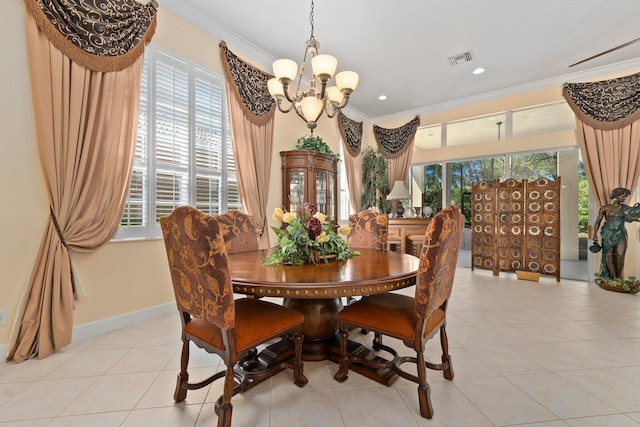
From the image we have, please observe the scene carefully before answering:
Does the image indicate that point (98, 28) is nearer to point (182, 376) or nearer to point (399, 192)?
point (182, 376)

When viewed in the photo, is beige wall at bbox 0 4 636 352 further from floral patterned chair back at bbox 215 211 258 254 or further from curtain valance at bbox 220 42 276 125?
floral patterned chair back at bbox 215 211 258 254

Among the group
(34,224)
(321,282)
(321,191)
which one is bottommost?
(321,282)

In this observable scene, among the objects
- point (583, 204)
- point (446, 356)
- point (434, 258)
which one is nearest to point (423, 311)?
point (434, 258)

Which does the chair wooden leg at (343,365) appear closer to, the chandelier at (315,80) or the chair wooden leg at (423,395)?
the chair wooden leg at (423,395)

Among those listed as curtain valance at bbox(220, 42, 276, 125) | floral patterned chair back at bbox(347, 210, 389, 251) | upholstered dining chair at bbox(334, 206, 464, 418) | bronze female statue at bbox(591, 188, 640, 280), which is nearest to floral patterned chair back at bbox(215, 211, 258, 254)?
floral patterned chair back at bbox(347, 210, 389, 251)

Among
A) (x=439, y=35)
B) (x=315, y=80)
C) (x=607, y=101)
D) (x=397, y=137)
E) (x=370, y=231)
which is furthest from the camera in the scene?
(x=397, y=137)

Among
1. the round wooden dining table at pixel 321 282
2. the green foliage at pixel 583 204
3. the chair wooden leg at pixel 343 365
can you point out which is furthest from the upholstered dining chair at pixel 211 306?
the green foliage at pixel 583 204

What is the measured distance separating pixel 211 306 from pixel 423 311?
1.05m

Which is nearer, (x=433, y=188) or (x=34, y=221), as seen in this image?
(x=34, y=221)

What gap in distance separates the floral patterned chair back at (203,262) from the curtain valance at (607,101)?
18.1ft

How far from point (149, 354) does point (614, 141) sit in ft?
20.3

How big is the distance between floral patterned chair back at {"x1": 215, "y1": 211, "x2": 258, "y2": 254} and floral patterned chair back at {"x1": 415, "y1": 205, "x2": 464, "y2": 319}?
1670mm

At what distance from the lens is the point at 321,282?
1.41m

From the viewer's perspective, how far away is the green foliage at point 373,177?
19.0ft
